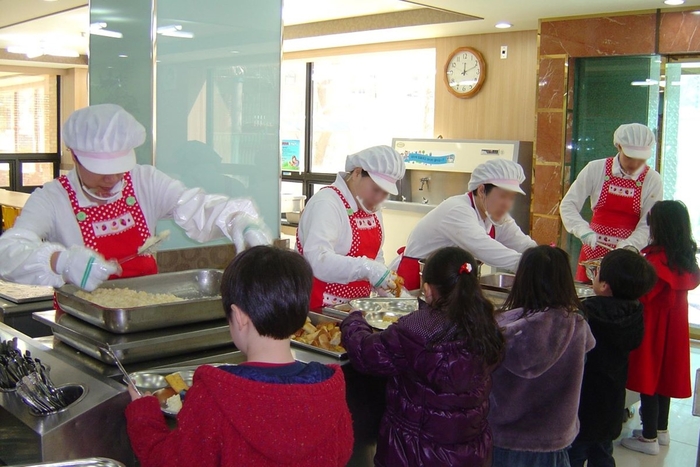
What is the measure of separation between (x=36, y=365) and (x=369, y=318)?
1169mm

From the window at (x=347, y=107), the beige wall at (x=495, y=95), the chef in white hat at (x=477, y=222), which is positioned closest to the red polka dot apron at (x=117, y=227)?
the chef in white hat at (x=477, y=222)

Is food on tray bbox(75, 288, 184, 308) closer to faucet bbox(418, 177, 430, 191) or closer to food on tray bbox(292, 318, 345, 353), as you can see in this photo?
food on tray bbox(292, 318, 345, 353)

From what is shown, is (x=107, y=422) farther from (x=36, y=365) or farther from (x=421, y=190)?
(x=421, y=190)

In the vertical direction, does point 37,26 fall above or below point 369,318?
above

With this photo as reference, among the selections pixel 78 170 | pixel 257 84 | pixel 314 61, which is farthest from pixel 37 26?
pixel 78 170

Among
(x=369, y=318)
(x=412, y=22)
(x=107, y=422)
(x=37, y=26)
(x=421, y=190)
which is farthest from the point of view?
(x=37, y=26)

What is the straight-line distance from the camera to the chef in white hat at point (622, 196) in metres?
3.98

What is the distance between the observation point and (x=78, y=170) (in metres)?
2.36

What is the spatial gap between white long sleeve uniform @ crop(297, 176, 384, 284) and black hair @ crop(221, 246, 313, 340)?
4.21 ft

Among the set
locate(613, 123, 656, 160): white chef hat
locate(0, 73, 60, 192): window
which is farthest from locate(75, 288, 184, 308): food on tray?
locate(0, 73, 60, 192): window

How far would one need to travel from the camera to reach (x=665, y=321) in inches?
131

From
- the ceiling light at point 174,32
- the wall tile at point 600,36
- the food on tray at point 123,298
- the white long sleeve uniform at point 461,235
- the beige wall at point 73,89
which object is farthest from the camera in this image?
the beige wall at point 73,89

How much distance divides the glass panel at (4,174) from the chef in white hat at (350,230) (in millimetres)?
10182

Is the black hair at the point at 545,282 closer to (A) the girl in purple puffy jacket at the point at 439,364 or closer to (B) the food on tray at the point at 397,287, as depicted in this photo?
(A) the girl in purple puffy jacket at the point at 439,364
